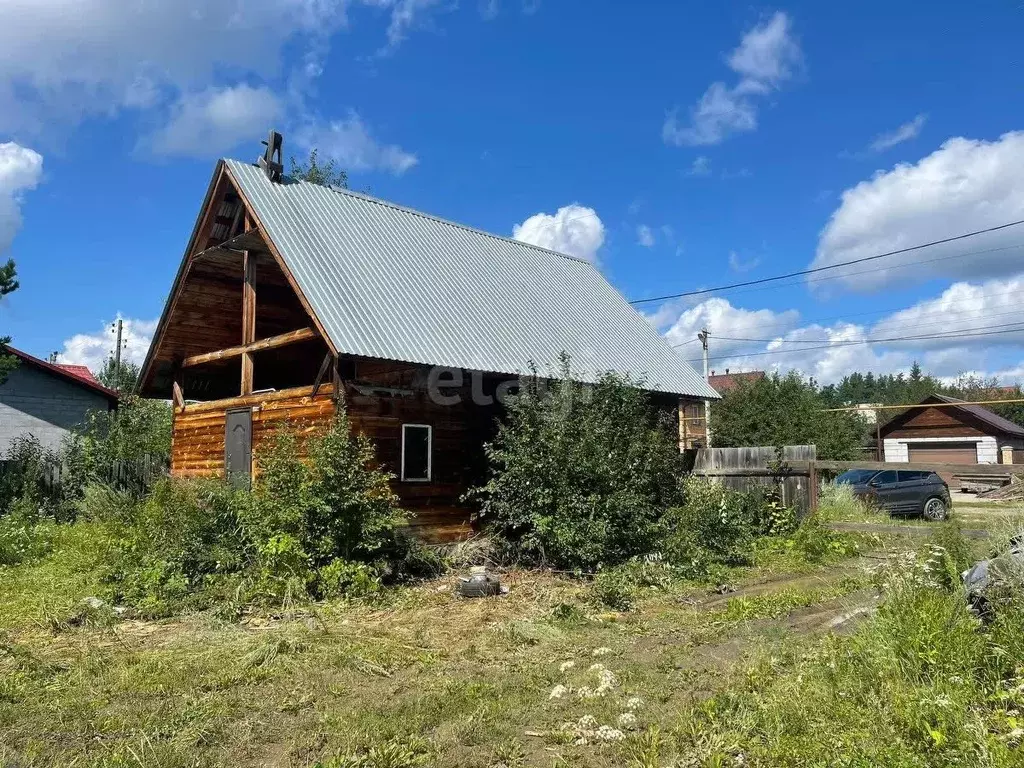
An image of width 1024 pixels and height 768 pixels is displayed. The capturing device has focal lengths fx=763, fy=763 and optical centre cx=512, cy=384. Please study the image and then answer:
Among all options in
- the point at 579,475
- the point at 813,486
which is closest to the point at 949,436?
the point at 813,486

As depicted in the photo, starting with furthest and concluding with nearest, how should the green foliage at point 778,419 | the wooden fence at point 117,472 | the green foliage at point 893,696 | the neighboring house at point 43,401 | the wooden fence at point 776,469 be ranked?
1. the green foliage at point 778,419
2. the neighboring house at point 43,401
3. the wooden fence at point 117,472
4. the wooden fence at point 776,469
5. the green foliage at point 893,696

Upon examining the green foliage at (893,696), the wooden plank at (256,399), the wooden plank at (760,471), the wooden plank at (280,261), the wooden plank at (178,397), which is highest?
the wooden plank at (280,261)

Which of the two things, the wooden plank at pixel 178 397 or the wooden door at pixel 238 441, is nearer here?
the wooden door at pixel 238 441

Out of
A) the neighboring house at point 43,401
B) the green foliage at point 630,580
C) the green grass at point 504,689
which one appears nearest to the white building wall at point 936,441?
the green foliage at point 630,580

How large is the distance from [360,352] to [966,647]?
8.70 meters

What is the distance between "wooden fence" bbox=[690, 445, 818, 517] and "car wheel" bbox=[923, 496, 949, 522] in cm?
660

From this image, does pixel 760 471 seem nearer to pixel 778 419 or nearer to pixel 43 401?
pixel 778 419

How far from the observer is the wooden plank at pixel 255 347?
43.9 ft

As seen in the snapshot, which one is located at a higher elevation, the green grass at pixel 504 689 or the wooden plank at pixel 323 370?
the wooden plank at pixel 323 370

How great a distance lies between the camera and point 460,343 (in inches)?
552

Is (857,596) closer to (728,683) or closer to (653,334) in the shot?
(728,683)

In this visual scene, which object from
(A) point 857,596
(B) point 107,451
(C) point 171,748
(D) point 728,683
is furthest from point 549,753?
(B) point 107,451

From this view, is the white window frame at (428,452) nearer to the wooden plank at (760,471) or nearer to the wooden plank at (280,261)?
the wooden plank at (280,261)

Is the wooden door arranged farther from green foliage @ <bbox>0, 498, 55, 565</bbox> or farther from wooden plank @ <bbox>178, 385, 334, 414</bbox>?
green foliage @ <bbox>0, 498, 55, 565</bbox>
